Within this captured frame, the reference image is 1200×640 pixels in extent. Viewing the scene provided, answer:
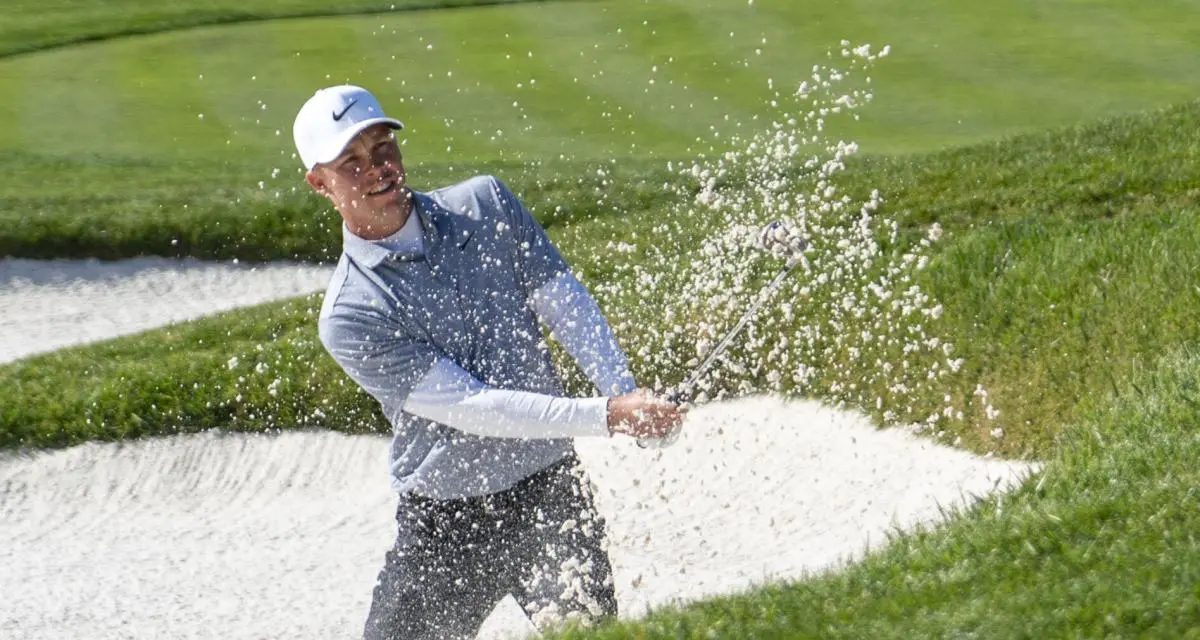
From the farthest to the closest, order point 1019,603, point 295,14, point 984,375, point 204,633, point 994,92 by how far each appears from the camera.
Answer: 1. point 295,14
2. point 994,92
3. point 204,633
4. point 984,375
5. point 1019,603

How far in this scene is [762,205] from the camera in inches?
428

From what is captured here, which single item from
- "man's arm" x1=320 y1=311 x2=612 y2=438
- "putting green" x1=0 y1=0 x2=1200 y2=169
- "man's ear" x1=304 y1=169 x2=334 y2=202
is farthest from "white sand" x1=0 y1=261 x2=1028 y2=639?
"putting green" x1=0 y1=0 x2=1200 y2=169

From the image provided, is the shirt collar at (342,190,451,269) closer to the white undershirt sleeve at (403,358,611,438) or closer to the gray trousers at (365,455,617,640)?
the white undershirt sleeve at (403,358,611,438)

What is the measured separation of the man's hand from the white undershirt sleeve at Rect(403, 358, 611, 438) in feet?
0.11

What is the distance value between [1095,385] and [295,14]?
14.0 meters

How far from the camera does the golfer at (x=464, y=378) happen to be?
15.6 ft

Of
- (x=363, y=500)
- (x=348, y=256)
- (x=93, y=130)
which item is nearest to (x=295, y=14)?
(x=93, y=130)

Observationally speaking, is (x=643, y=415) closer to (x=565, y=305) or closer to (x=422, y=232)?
(x=565, y=305)

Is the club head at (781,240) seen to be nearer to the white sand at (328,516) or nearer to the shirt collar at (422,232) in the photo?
the shirt collar at (422,232)

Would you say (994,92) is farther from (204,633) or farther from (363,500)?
(204,633)

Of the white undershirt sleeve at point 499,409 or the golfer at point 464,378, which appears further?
the golfer at point 464,378

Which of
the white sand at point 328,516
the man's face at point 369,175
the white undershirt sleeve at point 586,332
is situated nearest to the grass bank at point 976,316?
the white sand at point 328,516

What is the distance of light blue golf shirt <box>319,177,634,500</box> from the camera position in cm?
487

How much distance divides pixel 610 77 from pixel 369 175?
9793mm
